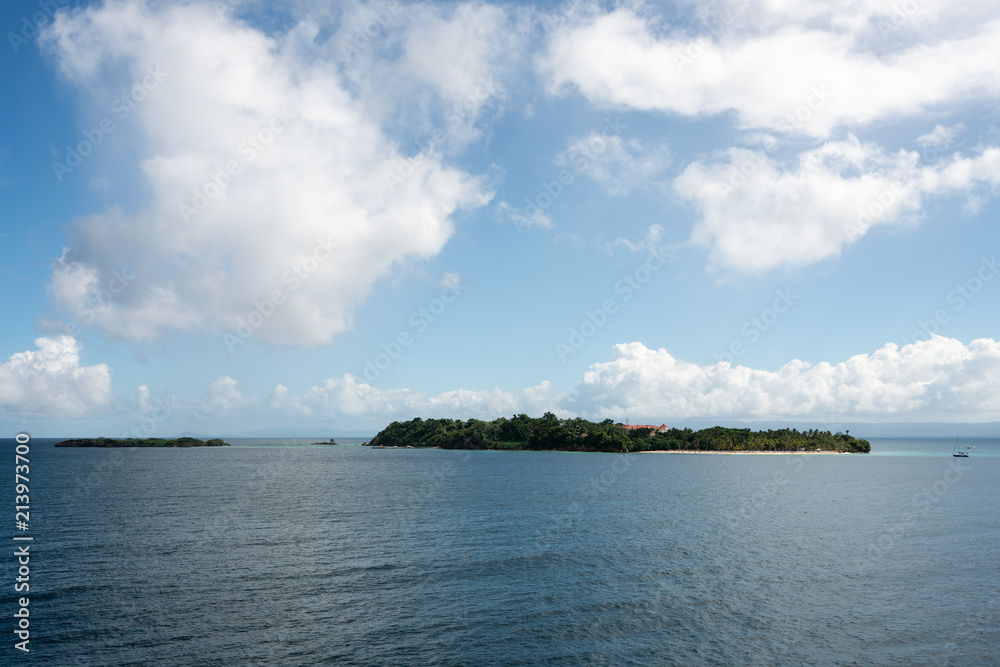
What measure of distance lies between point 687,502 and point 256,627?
6788 centimetres

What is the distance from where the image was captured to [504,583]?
3950 cm

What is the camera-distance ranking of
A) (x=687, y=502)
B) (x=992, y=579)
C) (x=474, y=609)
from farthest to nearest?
(x=687, y=502) → (x=992, y=579) → (x=474, y=609)

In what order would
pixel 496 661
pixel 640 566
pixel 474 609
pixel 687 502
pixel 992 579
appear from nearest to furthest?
pixel 496 661
pixel 474 609
pixel 992 579
pixel 640 566
pixel 687 502

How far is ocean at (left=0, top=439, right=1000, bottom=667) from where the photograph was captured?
29000 mm

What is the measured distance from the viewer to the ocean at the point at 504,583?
29000 mm

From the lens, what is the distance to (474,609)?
113 ft

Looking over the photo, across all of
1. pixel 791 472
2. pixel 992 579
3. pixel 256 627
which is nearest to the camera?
pixel 256 627

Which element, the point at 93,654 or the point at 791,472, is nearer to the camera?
the point at 93,654

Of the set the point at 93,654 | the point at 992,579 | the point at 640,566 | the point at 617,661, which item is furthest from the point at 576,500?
the point at 93,654

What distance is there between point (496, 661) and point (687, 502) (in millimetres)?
63475

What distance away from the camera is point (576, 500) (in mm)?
83312

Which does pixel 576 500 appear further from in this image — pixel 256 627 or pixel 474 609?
pixel 256 627

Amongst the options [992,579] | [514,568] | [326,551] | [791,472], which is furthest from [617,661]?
[791,472]

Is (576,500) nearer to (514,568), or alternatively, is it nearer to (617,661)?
(514,568)
